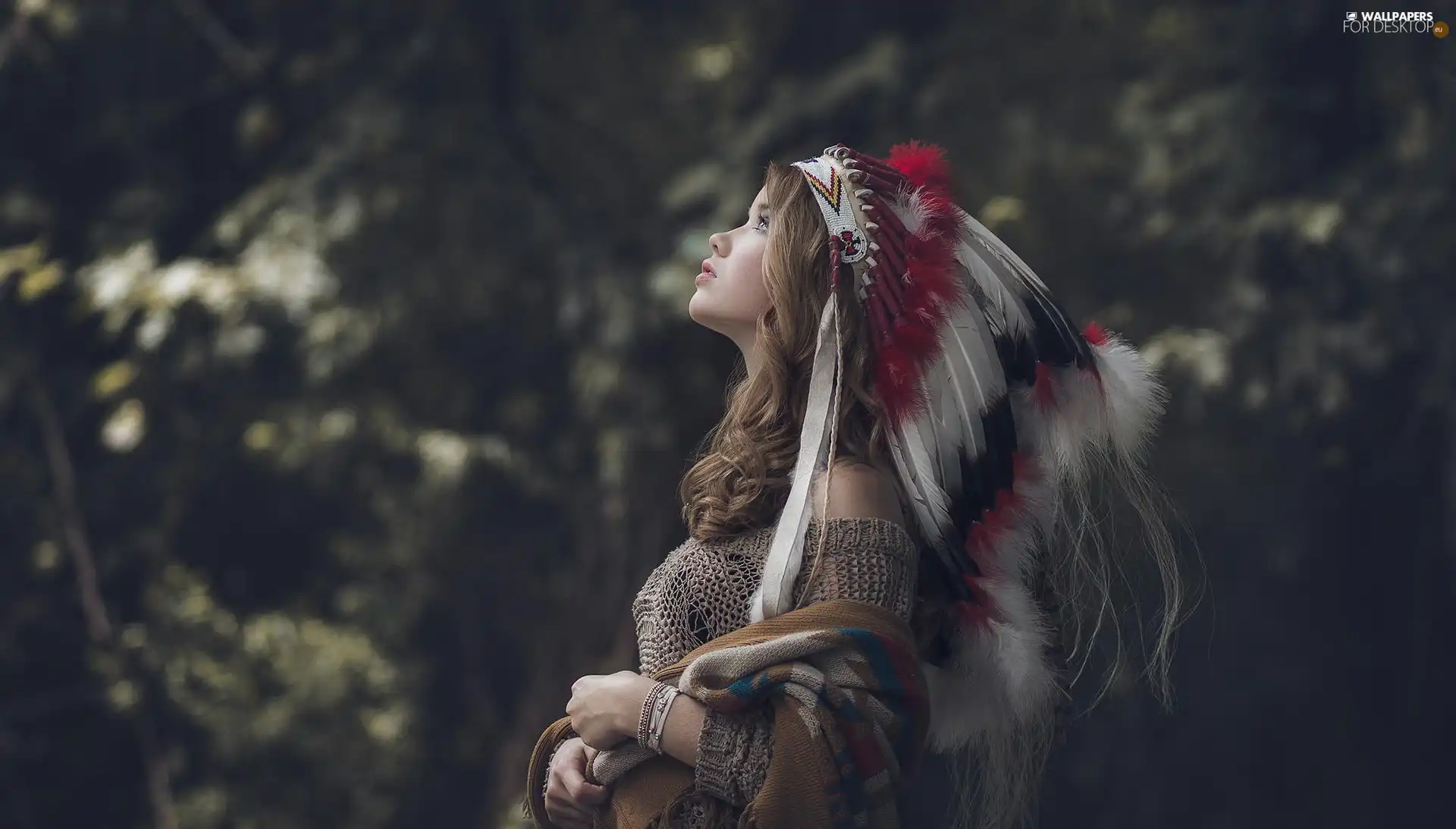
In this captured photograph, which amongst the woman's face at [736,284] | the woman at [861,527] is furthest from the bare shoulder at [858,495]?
the woman's face at [736,284]

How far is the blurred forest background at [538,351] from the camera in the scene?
430 centimetres

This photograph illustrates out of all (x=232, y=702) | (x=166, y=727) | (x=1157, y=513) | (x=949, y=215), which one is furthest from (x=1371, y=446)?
(x=166, y=727)

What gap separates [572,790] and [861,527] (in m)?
0.44

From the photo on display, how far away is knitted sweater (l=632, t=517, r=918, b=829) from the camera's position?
1.57 metres

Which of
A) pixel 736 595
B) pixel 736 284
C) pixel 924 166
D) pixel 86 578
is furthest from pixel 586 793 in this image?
pixel 86 578

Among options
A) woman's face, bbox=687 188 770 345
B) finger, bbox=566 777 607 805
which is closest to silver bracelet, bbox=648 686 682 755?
finger, bbox=566 777 607 805

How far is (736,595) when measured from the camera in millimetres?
1680

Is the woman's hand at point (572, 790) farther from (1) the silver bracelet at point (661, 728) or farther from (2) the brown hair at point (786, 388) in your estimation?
(2) the brown hair at point (786, 388)

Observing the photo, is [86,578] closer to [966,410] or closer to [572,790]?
[572,790]

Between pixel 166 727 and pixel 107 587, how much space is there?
500 millimetres

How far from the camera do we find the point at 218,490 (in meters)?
4.94

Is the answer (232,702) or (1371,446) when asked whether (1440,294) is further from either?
(232,702)

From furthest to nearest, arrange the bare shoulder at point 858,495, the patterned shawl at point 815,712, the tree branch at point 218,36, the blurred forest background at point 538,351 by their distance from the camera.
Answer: the tree branch at point 218,36
the blurred forest background at point 538,351
the bare shoulder at point 858,495
the patterned shawl at point 815,712

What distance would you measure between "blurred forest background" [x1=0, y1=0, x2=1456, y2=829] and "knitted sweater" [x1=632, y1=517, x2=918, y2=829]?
8.42 feet
